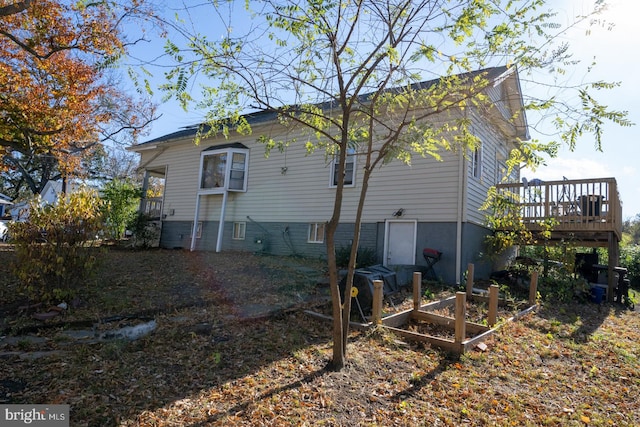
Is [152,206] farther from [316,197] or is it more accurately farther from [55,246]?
[55,246]

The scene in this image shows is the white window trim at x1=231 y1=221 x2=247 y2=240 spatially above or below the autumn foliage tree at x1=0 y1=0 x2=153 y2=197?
below

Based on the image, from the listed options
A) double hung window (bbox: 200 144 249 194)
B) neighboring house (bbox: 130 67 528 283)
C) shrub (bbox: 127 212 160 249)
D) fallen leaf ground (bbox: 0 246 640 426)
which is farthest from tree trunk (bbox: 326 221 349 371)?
shrub (bbox: 127 212 160 249)

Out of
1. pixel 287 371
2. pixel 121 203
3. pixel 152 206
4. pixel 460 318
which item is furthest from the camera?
pixel 152 206

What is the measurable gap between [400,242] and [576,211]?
454 centimetres

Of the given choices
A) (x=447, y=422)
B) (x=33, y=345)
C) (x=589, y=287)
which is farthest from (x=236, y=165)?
(x=447, y=422)

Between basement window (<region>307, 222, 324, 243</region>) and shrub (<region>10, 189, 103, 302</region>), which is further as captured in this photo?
basement window (<region>307, 222, 324, 243</region>)

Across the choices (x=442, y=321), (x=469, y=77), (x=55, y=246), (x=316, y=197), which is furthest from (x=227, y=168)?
(x=469, y=77)

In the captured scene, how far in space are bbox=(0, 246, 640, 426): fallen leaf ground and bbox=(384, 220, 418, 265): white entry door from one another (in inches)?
161

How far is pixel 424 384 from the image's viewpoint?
13.3 feet

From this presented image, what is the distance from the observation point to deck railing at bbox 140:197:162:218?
18.2 metres

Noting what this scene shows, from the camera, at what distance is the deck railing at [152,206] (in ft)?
59.6

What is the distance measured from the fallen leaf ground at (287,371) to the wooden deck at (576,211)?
3781mm

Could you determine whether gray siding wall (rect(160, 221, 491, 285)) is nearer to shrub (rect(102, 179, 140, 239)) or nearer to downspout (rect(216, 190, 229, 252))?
downspout (rect(216, 190, 229, 252))

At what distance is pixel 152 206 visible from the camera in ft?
61.8
